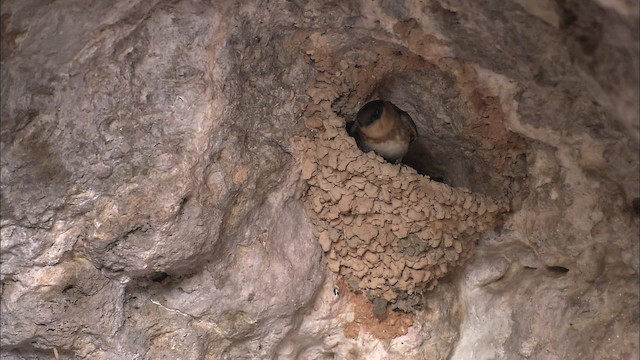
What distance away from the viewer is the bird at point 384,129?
10.9 ft

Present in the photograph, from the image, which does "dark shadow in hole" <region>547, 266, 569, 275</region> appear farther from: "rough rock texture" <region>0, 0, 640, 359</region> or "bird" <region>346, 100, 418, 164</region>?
"bird" <region>346, 100, 418, 164</region>

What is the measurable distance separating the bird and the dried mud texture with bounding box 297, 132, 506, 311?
0.79 feet

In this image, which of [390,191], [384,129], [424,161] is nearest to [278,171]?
[390,191]

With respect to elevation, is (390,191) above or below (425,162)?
above

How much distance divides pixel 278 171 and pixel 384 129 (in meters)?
0.69

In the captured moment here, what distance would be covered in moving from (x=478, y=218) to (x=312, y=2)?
3.70ft

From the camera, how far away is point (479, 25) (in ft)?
7.82

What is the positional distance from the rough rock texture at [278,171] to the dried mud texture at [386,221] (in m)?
0.05

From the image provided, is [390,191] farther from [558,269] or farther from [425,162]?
[558,269]

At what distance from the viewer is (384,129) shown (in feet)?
11.0

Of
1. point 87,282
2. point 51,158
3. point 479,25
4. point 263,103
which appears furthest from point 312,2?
point 87,282

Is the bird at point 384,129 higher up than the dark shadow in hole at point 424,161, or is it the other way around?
the bird at point 384,129

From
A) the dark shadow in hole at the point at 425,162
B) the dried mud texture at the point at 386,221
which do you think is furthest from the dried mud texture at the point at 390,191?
the dark shadow in hole at the point at 425,162

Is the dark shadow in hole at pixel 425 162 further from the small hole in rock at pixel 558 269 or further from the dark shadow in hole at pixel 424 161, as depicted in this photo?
the small hole in rock at pixel 558 269
